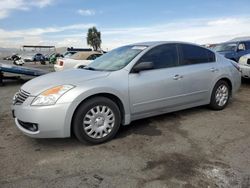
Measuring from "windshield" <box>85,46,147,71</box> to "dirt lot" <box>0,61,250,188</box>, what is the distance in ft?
3.64

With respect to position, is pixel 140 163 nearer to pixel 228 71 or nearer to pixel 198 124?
pixel 198 124

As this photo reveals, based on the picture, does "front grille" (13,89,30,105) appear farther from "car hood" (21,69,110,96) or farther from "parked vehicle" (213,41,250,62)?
"parked vehicle" (213,41,250,62)

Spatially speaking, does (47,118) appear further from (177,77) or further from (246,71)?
(246,71)

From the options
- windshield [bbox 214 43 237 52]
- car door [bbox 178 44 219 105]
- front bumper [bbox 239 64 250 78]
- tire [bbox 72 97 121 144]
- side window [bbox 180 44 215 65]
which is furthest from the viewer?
windshield [bbox 214 43 237 52]

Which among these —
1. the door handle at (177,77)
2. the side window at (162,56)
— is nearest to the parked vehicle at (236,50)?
the side window at (162,56)

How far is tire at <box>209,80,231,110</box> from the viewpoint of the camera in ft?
17.9

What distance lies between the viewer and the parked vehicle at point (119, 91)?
3.63m

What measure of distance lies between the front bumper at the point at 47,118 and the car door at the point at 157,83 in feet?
3.69

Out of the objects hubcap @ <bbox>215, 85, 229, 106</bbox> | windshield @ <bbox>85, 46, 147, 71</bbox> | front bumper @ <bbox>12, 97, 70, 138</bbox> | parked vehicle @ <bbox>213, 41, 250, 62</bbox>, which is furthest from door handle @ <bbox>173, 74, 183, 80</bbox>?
parked vehicle @ <bbox>213, 41, 250, 62</bbox>

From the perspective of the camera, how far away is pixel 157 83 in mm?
4426

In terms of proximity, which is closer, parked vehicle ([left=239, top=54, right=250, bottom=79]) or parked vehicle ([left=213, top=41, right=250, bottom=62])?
parked vehicle ([left=239, top=54, right=250, bottom=79])

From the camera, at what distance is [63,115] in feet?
11.8

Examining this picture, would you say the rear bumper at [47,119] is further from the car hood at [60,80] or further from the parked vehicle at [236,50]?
the parked vehicle at [236,50]

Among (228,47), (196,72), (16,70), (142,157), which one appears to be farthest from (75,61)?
(142,157)
